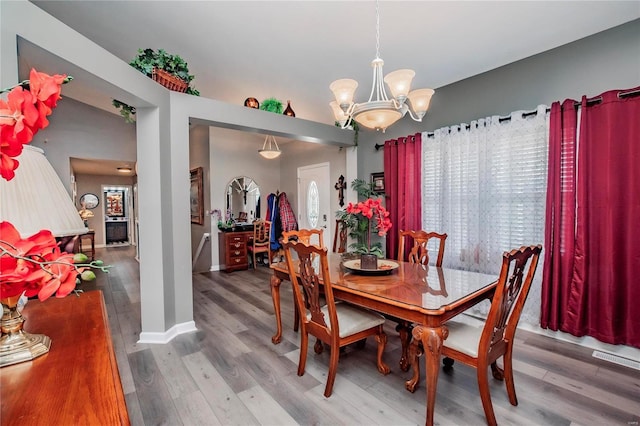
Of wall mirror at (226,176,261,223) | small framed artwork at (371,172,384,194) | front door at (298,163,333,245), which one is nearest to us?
small framed artwork at (371,172,384,194)

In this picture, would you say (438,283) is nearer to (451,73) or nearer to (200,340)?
A: (200,340)

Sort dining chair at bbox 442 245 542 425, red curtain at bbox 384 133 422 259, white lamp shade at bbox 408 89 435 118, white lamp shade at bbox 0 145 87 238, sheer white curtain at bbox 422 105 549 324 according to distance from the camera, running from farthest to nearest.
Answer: red curtain at bbox 384 133 422 259 < sheer white curtain at bbox 422 105 549 324 < white lamp shade at bbox 408 89 435 118 < dining chair at bbox 442 245 542 425 < white lamp shade at bbox 0 145 87 238

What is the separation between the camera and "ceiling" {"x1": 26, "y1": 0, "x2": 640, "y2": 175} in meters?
2.11

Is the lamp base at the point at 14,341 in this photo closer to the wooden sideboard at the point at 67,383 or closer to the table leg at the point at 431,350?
the wooden sideboard at the point at 67,383

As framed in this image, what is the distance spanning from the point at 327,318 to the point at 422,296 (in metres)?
0.70

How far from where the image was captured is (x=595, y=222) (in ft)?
7.86

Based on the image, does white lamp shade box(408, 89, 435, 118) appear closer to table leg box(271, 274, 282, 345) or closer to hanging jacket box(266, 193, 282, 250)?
table leg box(271, 274, 282, 345)

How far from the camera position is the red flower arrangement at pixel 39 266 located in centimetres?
66

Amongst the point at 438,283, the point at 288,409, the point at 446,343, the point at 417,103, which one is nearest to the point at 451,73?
the point at 417,103

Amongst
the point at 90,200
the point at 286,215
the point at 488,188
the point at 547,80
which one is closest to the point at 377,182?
the point at 488,188

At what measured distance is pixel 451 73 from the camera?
315cm

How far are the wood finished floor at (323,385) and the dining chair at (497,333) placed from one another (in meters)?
0.27

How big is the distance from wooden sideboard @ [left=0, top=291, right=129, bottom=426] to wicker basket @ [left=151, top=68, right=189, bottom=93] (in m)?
2.14

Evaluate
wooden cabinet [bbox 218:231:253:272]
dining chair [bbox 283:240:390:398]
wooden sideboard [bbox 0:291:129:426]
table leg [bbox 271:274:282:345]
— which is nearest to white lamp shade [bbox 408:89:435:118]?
dining chair [bbox 283:240:390:398]
